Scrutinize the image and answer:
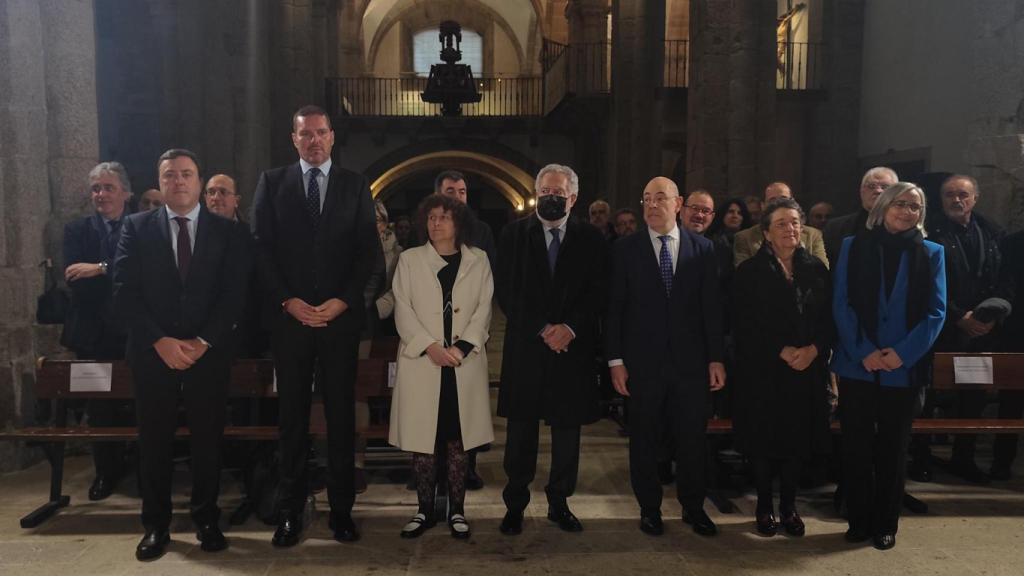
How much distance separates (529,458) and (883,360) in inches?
67.0

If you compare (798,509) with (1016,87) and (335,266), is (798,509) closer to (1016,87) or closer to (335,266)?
(335,266)

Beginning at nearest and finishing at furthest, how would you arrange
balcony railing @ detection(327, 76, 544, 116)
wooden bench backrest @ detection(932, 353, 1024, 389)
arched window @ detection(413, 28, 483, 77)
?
wooden bench backrest @ detection(932, 353, 1024, 389) < balcony railing @ detection(327, 76, 544, 116) < arched window @ detection(413, 28, 483, 77)

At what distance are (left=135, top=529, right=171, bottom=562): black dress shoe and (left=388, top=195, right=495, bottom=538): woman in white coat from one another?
42.8 inches

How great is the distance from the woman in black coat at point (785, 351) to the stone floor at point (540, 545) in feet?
1.20

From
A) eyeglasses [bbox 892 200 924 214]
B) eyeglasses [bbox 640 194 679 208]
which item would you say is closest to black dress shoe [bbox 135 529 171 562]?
eyeglasses [bbox 640 194 679 208]

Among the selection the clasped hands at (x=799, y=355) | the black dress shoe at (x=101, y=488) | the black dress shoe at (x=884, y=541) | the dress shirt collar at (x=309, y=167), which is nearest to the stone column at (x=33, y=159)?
the black dress shoe at (x=101, y=488)

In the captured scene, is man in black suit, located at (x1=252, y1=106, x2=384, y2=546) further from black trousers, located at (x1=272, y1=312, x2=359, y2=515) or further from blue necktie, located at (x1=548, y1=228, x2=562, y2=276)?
blue necktie, located at (x1=548, y1=228, x2=562, y2=276)

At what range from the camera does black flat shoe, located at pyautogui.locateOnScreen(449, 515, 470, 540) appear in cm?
377

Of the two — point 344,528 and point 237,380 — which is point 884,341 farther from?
point 237,380

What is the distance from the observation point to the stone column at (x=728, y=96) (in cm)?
747

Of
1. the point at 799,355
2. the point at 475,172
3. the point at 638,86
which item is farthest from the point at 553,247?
the point at 475,172

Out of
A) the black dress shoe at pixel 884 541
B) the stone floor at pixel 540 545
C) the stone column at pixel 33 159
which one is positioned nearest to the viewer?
the stone floor at pixel 540 545

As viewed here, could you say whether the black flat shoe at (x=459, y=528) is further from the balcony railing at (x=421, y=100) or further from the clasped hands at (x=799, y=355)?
the balcony railing at (x=421, y=100)

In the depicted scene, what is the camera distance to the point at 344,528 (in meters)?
3.76
